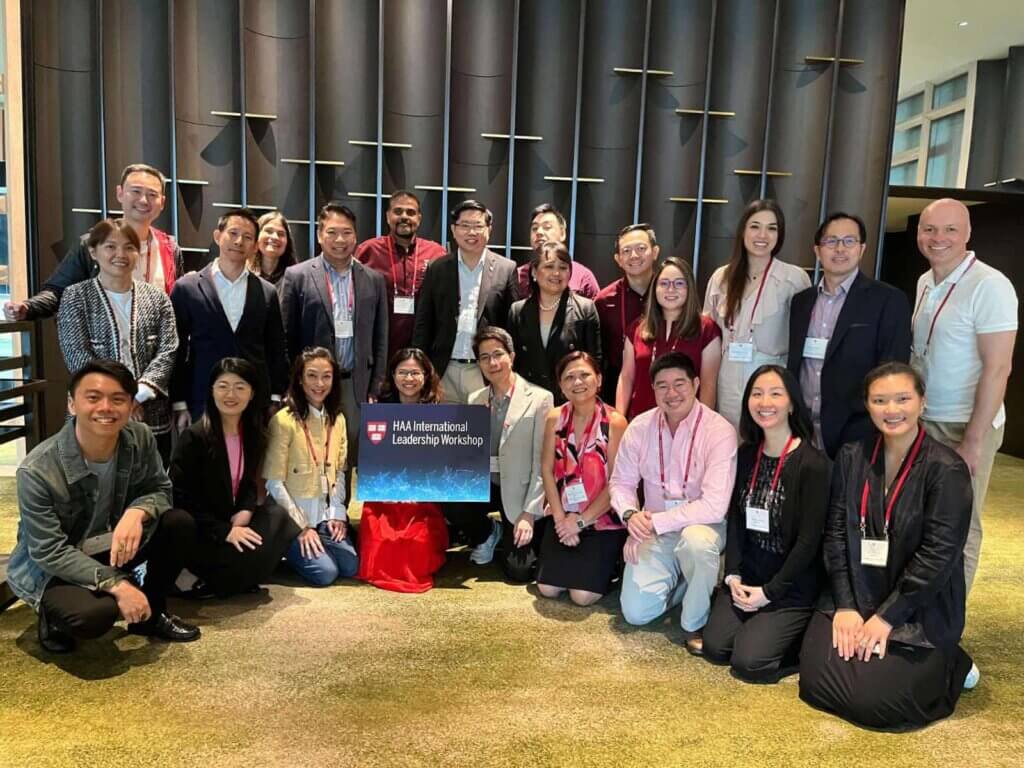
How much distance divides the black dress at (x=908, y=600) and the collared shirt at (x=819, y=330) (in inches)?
22.5

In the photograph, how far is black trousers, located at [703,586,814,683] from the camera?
2369mm

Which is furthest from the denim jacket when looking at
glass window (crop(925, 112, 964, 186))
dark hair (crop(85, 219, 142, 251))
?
glass window (crop(925, 112, 964, 186))

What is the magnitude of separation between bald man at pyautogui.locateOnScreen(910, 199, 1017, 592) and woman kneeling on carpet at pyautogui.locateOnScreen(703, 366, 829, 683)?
0.56 meters

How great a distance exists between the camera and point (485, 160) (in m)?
5.64

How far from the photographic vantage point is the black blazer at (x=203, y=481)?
2.85 m

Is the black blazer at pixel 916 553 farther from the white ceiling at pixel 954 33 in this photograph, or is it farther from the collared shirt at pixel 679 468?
the white ceiling at pixel 954 33

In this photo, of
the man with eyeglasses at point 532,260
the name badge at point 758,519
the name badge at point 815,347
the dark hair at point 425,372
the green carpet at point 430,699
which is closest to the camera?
the green carpet at point 430,699

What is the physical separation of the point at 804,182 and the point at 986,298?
3.62 meters

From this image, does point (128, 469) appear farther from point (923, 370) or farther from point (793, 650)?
point (923, 370)

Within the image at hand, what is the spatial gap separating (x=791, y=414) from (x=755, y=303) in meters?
0.64

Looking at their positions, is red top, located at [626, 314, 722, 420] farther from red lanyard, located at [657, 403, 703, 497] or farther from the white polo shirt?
the white polo shirt

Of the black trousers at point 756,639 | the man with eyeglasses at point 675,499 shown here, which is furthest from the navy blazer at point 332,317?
the black trousers at point 756,639

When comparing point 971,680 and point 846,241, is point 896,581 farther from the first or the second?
point 846,241

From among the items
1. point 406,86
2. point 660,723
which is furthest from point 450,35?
point 660,723
